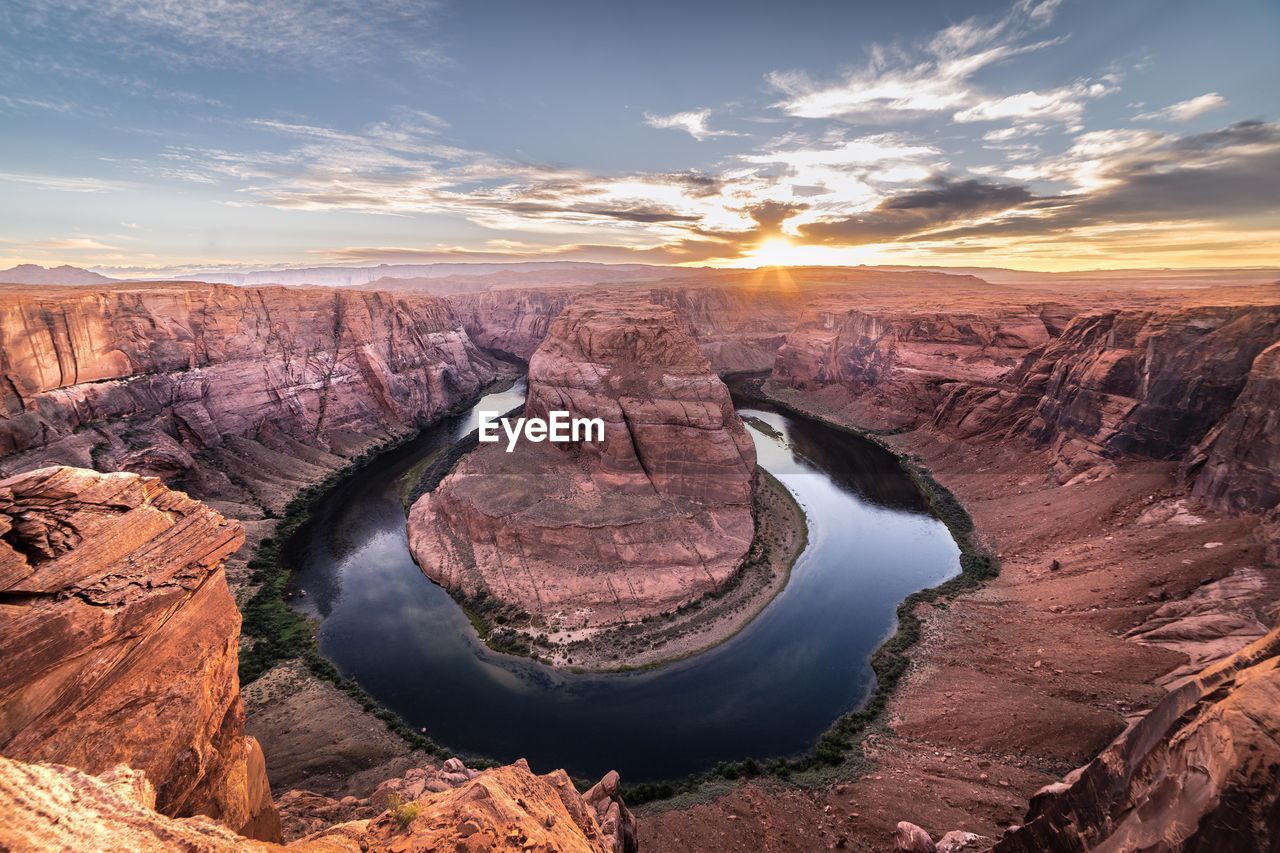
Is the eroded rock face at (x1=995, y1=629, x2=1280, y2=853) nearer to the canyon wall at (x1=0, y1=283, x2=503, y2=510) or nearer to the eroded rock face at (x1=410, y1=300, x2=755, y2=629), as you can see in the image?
the eroded rock face at (x1=410, y1=300, x2=755, y2=629)

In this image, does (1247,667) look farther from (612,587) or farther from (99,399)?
(99,399)

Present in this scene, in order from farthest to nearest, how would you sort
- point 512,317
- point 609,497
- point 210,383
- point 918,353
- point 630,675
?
point 512,317 < point 918,353 < point 210,383 < point 609,497 < point 630,675

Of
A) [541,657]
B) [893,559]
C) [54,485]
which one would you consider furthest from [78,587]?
[893,559]

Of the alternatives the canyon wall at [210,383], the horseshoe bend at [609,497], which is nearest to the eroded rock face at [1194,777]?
the horseshoe bend at [609,497]

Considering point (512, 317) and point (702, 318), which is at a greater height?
point (512, 317)

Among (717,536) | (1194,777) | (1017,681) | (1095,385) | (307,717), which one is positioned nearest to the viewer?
(1194,777)

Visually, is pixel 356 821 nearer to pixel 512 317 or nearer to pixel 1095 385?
pixel 1095 385

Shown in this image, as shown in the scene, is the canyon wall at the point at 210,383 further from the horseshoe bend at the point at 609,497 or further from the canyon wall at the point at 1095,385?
the canyon wall at the point at 1095,385

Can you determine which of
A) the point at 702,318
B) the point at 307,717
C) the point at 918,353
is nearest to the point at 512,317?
the point at 702,318
